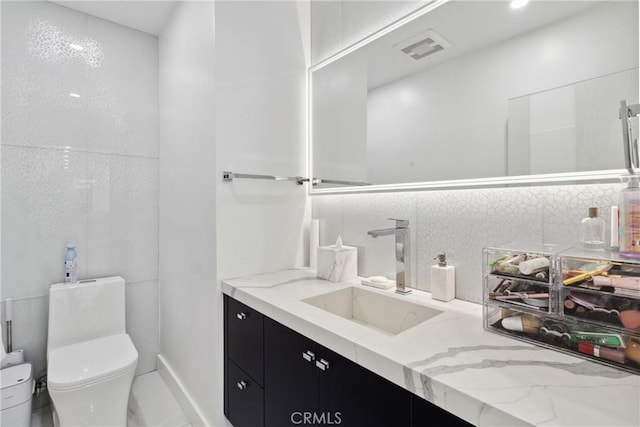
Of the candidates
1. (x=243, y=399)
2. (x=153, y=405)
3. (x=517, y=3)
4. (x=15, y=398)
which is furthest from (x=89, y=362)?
(x=517, y=3)

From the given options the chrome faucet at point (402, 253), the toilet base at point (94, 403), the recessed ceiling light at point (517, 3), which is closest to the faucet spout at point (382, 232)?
the chrome faucet at point (402, 253)

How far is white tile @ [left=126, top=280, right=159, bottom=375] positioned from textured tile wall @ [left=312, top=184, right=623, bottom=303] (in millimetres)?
1551

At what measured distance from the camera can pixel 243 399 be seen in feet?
4.38

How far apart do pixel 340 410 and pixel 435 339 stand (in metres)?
0.34


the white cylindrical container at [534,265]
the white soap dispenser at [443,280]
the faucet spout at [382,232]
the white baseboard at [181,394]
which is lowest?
the white baseboard at [181,394]

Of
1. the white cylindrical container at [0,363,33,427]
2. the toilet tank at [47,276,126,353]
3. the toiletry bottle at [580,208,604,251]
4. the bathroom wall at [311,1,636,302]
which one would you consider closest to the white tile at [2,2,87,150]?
the toilet tank at [47,276,126,353]

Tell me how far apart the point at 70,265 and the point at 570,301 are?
95.0 inches

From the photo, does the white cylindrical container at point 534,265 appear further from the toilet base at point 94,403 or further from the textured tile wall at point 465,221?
the toilet base at point 94,403

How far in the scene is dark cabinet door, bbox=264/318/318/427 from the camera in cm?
98

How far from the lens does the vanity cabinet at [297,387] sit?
0.74 metres

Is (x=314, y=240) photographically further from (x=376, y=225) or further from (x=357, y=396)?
(x=357, y=396)


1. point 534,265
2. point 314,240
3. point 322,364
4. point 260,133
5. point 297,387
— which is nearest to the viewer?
point 534,265

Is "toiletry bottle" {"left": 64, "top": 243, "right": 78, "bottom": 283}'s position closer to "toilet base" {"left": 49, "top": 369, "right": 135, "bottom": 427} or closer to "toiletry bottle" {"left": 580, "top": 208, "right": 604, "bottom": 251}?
"toilet base" {"left": 49, "top": 369, "right": 135, "bottom": 427}

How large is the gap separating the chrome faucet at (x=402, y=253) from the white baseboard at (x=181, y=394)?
126cm
